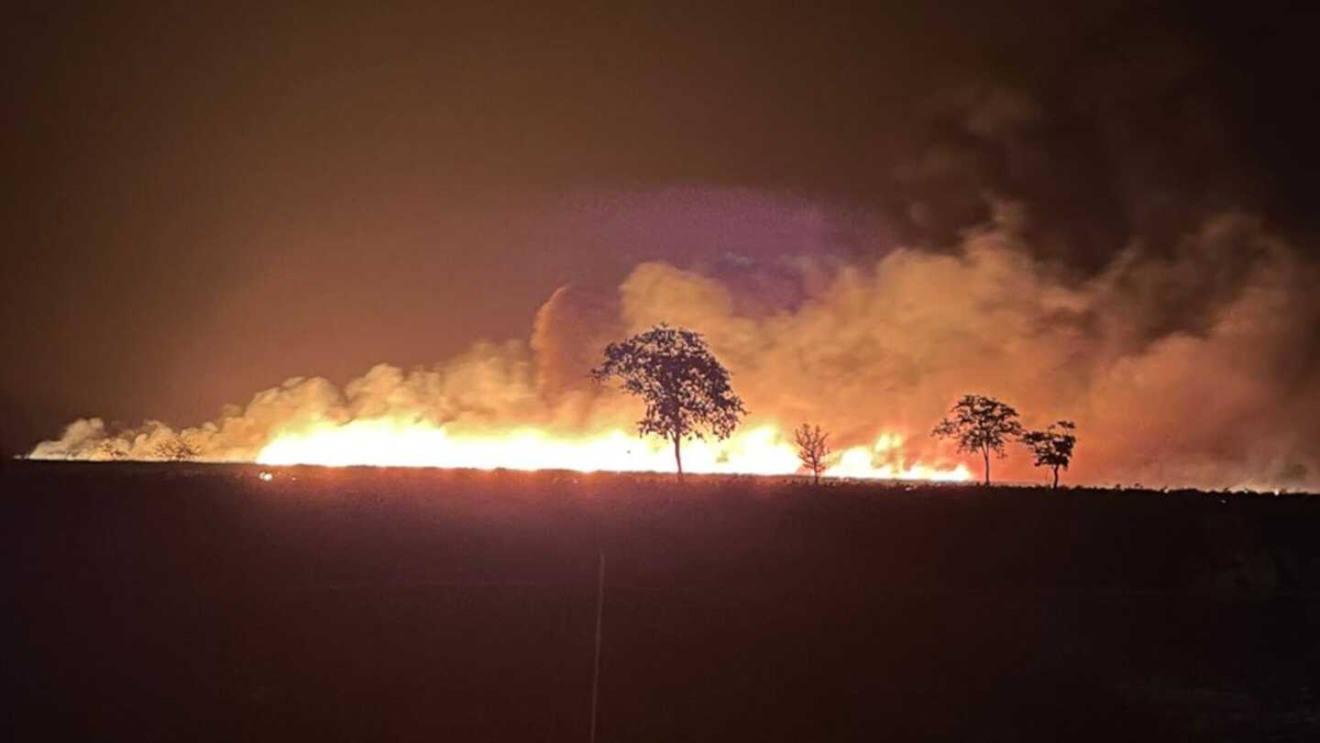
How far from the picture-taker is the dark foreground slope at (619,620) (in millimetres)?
21859

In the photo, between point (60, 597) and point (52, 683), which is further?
point (60, 597)

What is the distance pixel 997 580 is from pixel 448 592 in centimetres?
2332

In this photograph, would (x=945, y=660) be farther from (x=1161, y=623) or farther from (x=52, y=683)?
(x=52, y=683)

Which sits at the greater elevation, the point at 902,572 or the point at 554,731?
the point at 902,572

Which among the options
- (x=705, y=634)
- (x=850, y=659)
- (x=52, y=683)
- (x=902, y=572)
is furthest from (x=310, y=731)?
(x=902, y=572)

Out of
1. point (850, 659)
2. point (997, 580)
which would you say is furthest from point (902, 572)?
point (850, 659)

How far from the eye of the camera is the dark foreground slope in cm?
2186

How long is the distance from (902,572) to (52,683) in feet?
95.9

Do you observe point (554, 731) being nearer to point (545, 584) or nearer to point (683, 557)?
point (545, 584)

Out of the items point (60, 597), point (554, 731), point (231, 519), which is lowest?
point (554, 731)

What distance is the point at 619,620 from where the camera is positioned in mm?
28016

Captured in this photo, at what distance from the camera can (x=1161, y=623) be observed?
32.9 meters

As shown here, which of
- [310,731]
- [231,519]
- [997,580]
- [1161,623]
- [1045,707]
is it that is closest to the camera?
[310,731]

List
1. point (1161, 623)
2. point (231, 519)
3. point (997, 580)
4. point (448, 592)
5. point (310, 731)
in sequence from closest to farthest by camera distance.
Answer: point (310, 731)
point (448, 592)
point (1161, 623)
point (231, 519)
point (997, 580)
